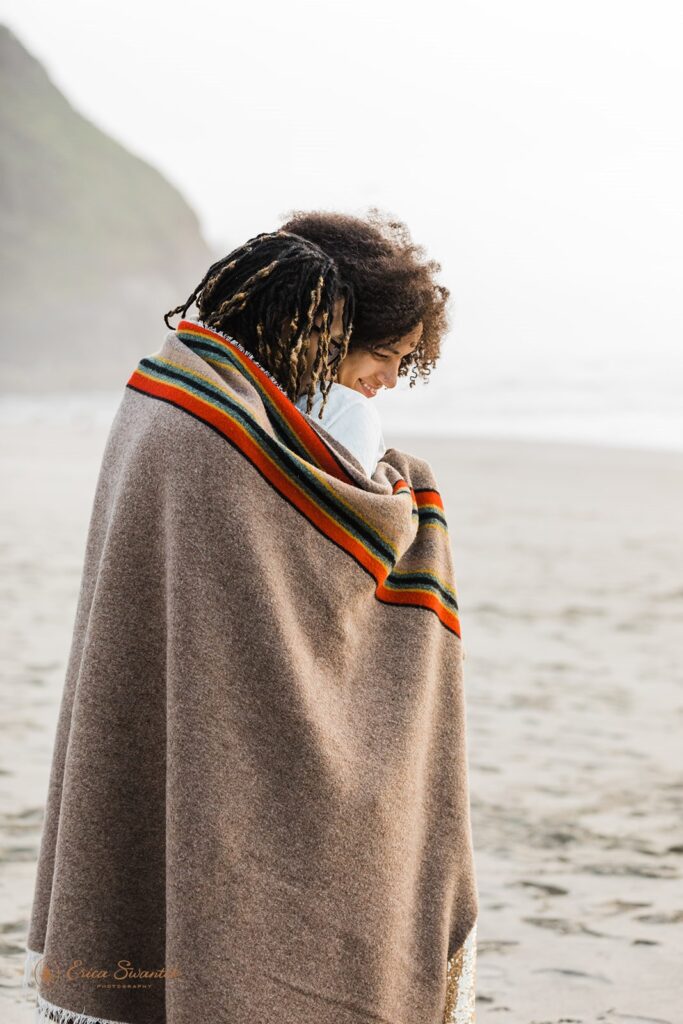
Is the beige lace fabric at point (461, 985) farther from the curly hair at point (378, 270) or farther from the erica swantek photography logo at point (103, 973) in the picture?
the curly hair at point (378, 270)

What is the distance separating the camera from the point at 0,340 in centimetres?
6244

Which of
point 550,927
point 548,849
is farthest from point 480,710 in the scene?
point 550,927

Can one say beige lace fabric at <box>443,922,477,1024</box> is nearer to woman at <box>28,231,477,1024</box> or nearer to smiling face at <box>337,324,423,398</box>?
woman at <box>28,231,477,1024</box>

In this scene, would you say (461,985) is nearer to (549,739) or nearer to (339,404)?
(339,404)

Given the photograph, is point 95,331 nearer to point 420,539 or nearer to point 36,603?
point 36,603

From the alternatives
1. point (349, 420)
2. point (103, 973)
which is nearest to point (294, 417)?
point (349, 420)

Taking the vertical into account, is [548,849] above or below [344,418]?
below

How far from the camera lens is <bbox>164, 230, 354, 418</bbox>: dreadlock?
2.04 meters

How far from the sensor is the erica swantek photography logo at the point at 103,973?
202 cm

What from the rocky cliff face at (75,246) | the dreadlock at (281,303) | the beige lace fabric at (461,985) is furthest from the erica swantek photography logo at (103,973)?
the rocky cliff face at (75,246)

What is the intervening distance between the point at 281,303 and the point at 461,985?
1148 millimetres

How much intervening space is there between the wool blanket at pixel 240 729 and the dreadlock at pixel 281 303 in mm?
50

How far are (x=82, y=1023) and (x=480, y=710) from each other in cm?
418

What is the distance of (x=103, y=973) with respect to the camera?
2.04 metres
